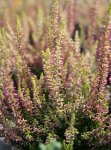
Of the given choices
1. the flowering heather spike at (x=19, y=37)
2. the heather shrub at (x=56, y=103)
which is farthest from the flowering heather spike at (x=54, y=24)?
the flowering heather spike at (x=19, y=37)

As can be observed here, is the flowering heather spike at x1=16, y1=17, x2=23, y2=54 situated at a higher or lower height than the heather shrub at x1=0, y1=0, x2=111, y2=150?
higher

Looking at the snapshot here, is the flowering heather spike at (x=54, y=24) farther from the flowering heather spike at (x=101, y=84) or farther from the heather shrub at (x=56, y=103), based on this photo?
the flowering heather spike at (x=101, y=84)

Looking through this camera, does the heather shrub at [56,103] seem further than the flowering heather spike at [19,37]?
No

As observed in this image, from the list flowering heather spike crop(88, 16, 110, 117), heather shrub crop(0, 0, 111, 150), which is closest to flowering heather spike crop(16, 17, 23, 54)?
heather shrub crop(0, 0, 111, 150)

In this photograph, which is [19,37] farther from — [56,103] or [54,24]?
[56,103]

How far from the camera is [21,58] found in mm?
2035

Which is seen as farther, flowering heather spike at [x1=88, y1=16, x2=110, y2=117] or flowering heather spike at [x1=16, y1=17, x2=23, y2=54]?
flowering heather spike at [x1=16, y1=17, x2=23, y2=54]

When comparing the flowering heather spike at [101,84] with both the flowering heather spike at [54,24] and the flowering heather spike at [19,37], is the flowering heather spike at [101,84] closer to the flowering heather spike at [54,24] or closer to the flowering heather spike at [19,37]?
the flowering heather spike at [54,24]

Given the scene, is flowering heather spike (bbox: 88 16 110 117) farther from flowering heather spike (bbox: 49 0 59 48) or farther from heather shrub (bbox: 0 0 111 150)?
flowering heather spike (bbox: 49 0 59 48)

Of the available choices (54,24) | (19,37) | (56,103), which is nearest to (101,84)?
(56,103)

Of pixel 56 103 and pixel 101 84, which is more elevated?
pixel 101 84

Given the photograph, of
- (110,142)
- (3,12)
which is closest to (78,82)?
(110,142)

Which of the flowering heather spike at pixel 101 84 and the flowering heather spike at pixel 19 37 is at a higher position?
the flowering heather spike at pixel 19 37

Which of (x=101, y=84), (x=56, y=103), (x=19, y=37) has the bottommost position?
(x=56, y=103)
